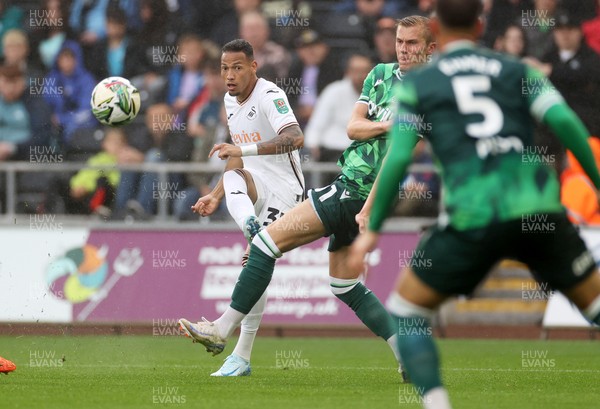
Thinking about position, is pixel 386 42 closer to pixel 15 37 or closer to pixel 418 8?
pixel 418 8

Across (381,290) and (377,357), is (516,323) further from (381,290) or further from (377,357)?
(377,357)

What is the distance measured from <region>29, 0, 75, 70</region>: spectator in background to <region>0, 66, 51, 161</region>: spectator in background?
0.90 metres

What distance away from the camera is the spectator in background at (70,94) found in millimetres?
16172

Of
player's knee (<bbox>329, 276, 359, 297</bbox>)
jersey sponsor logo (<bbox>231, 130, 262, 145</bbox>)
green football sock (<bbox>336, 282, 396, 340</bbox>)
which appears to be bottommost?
green football sock (<bbox>336, 282, 396, 340</bbox>)

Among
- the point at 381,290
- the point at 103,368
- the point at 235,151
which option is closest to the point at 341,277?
the point at 235,151

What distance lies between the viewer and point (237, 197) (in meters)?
9.12

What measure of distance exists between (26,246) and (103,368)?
4.88 m

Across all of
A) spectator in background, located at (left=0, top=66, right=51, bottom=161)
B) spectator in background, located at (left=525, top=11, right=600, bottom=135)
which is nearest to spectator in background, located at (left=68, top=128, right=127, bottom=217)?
spectator in background, located at (left=0, top=66, right=51, bottom=161)

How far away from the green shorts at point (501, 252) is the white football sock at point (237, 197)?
3692 mm

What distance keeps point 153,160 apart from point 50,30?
308 centimetres

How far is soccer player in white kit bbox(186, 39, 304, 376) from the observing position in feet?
29.6

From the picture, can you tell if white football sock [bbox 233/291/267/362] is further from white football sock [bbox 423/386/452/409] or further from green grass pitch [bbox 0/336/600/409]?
white football sock [bbox 423/386/452/409]

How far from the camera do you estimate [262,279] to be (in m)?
8.60

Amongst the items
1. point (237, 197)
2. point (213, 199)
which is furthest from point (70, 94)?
point (237, 197)
